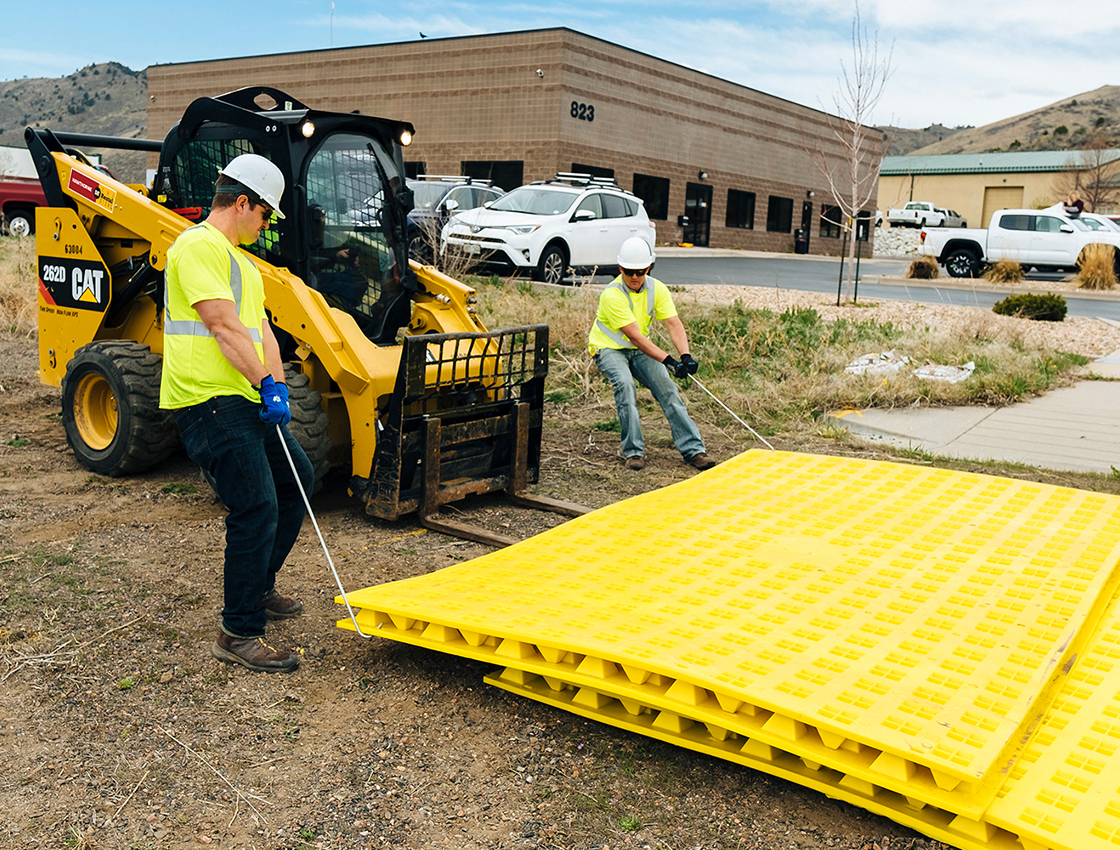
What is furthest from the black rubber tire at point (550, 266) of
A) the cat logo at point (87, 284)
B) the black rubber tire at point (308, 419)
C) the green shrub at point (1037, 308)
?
the black rubber tire at point (308, 419)

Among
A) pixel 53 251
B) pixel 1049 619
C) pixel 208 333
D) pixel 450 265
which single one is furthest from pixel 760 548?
pixel 450 265

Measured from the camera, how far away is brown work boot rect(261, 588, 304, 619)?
4492mm

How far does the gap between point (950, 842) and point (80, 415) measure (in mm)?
5966

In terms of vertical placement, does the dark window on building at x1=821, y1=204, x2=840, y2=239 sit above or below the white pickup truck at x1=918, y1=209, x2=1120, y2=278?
above

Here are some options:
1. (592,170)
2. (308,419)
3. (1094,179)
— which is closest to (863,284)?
(592,170)

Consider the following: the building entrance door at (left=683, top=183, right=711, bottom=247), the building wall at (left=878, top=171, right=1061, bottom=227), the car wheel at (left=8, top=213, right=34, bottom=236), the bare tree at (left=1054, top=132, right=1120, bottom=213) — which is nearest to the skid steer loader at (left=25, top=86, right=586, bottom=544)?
the car wheel at (left=8, top=213, right=34, bottom=236)

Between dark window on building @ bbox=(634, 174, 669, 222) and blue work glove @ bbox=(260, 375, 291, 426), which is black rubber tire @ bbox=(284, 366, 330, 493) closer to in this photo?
blue work glove @ bbox=(260, 375, 291, 426)

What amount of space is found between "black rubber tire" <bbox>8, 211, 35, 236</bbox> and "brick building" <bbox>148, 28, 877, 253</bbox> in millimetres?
9583

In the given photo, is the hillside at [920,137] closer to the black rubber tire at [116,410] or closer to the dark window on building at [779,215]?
the dark window on building at [779,215]

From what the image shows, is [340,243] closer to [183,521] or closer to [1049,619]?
[183,521]

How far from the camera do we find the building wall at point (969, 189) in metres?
58.5

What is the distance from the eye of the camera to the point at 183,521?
229 inches

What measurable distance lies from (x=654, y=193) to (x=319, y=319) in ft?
107

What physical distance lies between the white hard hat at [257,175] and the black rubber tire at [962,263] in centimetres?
2545
